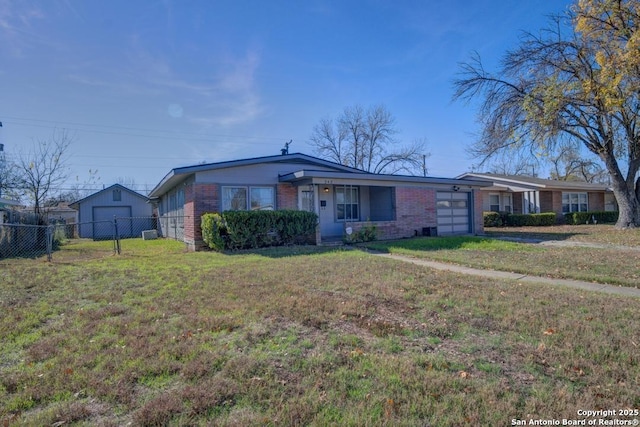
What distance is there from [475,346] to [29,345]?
4.59 m

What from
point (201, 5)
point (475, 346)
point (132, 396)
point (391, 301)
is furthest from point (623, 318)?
point (201, 5)

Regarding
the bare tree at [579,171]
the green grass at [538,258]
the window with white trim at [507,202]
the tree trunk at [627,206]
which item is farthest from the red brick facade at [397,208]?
the bare tree at [579,171]

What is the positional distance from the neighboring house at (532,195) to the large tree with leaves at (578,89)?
6155 mm

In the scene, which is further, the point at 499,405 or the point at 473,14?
the point at 473,14

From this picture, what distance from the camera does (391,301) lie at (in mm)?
5121

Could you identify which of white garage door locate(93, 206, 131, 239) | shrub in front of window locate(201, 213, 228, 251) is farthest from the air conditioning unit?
white garage door locate(93, 206, 131, 239)

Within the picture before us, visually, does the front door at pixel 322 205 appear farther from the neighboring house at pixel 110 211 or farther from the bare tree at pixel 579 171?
the bare tree at pixel 579 171

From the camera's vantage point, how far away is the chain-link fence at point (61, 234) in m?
11.6

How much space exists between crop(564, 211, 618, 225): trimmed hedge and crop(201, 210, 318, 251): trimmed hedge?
853 inches

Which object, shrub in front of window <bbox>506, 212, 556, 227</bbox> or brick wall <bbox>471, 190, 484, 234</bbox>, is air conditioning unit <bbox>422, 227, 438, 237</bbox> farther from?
shrub in front of window <bbox>506, 212, 556, 227</bbox>

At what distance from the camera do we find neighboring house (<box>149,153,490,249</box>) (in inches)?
496

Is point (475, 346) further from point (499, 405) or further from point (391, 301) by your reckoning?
point (391, 301)

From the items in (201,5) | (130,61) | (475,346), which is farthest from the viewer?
(130,61)

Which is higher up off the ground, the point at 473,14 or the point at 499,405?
the point at 473,14
